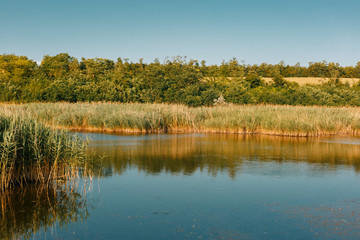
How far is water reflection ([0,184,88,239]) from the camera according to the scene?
5.57m

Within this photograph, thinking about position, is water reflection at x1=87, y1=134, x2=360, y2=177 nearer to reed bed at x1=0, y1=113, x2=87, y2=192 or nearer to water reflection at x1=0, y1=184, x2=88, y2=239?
reed bed at x1=0, y1=113, x2=87, y2=192

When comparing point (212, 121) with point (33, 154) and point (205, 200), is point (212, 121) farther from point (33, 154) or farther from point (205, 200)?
point (33, 154)

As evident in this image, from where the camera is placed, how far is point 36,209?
6.41 m

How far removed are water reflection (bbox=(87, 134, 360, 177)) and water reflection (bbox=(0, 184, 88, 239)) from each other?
2.01m

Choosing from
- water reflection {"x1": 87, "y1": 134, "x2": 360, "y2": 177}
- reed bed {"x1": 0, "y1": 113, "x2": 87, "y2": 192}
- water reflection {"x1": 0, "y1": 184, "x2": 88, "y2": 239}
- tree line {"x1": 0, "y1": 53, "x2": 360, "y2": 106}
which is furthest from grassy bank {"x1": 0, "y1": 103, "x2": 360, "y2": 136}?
tree line {"x1": 0, "y1": 53, "x2": 360, "y2": 106}

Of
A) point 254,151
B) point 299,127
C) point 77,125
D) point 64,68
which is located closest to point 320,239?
point 254,151

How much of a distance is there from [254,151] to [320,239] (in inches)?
302

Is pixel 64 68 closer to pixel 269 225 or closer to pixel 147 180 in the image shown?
pixel 147 180

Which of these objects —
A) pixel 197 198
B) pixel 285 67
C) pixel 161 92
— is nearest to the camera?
pixel 197 198

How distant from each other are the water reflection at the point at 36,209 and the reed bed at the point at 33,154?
265 millimetres

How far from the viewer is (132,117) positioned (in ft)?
61.2

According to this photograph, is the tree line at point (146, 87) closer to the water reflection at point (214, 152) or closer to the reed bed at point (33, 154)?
the water reflection at point (214, 152)

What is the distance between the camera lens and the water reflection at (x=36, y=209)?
18.3ft

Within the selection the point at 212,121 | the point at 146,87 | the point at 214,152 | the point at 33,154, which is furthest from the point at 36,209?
the point at 146,87
